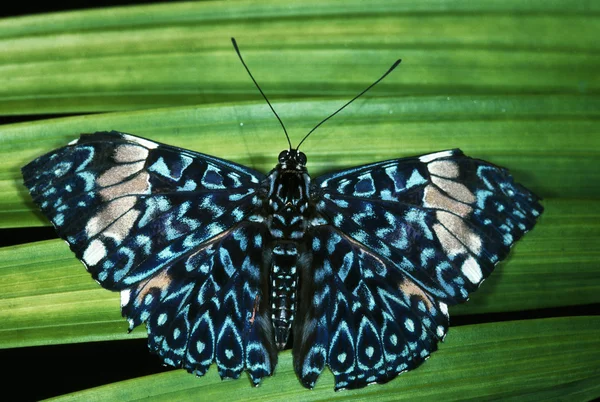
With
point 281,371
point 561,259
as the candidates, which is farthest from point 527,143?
point 281,371

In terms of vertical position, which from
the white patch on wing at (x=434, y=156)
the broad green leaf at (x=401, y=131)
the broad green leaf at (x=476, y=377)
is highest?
the white patch on wing at (x=434, y=156)

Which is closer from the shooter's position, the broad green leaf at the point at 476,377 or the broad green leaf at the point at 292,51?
the broad green leaf at the point at 476,377

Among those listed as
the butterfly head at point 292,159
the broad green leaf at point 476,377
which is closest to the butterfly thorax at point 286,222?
the butterfly head at point 292,159

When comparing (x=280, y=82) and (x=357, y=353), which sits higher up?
(x=280, y=82)

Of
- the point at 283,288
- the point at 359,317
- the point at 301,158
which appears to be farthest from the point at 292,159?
the point at 359,317

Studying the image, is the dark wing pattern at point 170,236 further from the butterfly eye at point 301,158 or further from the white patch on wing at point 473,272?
the white patch on wing at point 473,272

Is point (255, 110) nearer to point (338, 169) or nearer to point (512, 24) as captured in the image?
point (338, 169)

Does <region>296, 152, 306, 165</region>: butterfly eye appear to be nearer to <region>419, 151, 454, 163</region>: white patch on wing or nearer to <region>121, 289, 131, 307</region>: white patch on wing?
<region>419, 151, 454, 163</region>: white patch on wing
